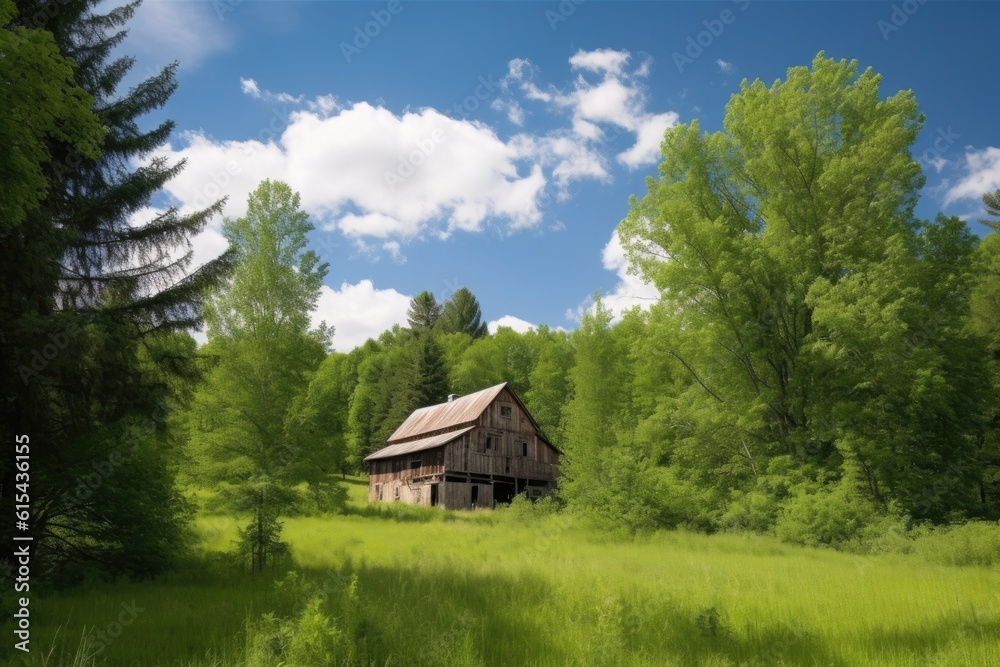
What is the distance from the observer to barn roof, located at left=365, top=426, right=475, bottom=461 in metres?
36.2

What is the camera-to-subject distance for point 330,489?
25.2 metres

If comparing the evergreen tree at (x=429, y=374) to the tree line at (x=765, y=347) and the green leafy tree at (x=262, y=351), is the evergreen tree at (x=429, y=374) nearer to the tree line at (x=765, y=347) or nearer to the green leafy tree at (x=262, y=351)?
the tree line at (x=765, y=347)

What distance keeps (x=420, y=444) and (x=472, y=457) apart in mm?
3873

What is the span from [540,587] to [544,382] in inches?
1612

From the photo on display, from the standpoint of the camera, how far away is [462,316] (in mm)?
75250

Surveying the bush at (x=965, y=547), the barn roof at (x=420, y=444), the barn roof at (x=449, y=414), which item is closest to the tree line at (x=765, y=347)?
the bush at (x=965, y=547)

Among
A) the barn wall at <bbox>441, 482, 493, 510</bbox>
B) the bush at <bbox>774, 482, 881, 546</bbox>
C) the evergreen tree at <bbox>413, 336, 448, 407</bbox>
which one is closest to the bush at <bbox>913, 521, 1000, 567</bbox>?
the bush at <bbox>774, 482, 881, 546</bbox>

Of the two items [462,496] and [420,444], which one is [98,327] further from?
[420,444]

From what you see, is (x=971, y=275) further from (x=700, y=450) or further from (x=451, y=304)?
(x=451, y=304)

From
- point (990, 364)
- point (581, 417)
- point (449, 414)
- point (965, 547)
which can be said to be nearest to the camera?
point (965, 547)

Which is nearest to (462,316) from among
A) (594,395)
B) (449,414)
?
(449,414)

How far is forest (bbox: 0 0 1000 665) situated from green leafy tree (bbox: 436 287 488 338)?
41.6 metres

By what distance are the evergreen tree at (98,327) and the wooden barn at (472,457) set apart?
25.9m

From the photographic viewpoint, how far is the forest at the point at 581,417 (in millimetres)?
6918
